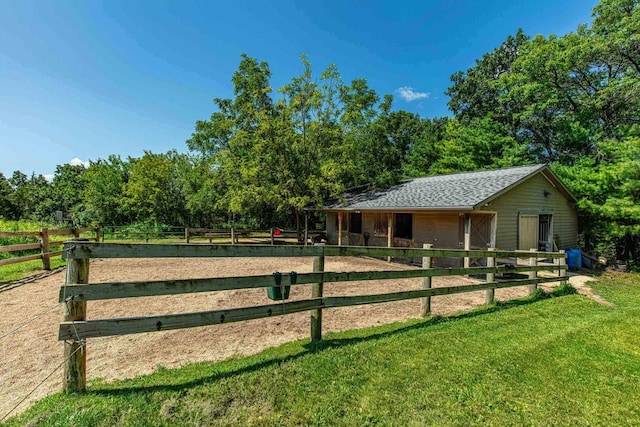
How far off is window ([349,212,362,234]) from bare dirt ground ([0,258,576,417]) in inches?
338

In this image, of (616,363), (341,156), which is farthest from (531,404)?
(341,156)

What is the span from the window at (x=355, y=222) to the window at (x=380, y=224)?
4.56 feet

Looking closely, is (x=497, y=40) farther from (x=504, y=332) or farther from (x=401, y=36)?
(x=504, y=332)

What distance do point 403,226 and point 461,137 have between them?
13.8 metres

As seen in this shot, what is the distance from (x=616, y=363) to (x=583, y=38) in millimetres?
20748

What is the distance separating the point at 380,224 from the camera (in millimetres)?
15312

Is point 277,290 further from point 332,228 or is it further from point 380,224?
point 332,228

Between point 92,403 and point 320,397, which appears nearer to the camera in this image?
point 92,403

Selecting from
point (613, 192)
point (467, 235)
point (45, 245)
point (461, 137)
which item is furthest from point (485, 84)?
point (45, 245)

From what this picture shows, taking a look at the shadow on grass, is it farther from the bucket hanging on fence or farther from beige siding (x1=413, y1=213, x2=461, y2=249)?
beige siding (x1=413, y1=213, x2=461, y2=249)

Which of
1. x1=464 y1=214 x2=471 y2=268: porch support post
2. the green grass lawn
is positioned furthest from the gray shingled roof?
the green grass lawn

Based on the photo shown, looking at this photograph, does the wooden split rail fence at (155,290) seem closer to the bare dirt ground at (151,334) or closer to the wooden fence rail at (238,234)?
the bare dirt ground at (151,334)

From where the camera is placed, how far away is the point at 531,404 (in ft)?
7.79

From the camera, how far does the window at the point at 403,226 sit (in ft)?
45.8
